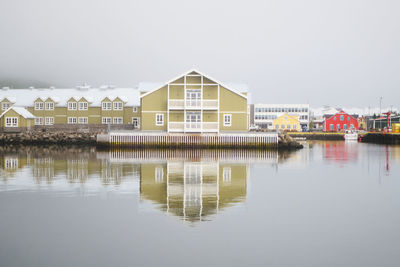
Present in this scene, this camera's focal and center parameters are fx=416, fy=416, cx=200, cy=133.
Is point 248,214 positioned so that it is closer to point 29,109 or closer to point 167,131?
point 167,131

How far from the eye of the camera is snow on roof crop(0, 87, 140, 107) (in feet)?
210

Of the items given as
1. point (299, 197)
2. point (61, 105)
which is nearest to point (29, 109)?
point (61, 105)

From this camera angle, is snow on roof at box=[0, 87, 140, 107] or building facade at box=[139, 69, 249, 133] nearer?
building facade at box=[139, 69, 249, 133]

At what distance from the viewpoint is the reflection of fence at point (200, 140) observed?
4191cm

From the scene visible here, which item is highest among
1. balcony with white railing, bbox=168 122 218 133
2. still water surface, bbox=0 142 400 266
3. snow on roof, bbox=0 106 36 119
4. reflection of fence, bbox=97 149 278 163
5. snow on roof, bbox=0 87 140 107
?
snow on roof, bbox=0 87 140 107

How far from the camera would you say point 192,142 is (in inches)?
1665

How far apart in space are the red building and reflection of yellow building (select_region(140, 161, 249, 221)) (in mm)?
84033

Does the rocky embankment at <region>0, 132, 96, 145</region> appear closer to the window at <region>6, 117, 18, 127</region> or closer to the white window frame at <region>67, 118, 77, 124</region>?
the window at <region>6, 117, 18, 127</region>

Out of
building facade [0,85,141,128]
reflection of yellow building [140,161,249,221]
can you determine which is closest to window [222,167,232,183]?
reflection of yellow building [140,161,249,221]

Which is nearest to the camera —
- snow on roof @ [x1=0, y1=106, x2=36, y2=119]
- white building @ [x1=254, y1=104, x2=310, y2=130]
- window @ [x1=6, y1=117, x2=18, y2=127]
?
window @ [x1=6, y1=117, x2=18, y2=127]

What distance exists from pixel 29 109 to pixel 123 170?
151ft

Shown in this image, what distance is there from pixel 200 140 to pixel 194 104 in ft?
12.5

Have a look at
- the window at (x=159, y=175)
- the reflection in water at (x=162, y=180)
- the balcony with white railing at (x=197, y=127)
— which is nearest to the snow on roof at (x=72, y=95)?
the balcony with white railing at (x=197, y=127)

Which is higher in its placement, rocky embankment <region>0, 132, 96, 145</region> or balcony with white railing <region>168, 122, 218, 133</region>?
balcony with white railing <region>168, 122, 218, 133</region>
